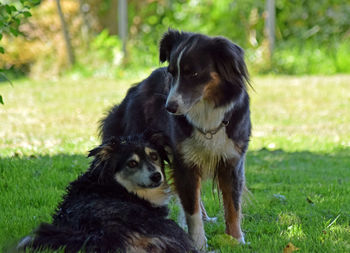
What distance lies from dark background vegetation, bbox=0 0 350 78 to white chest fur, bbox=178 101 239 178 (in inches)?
506

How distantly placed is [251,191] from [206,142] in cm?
245

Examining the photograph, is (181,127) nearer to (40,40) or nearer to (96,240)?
(96,240)

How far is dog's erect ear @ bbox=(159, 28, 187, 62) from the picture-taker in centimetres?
526

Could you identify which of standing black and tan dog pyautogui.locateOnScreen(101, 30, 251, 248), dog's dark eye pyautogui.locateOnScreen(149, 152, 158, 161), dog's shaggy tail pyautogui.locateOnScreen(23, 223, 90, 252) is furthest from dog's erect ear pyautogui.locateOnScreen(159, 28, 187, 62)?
dog's shaggy tail pyautogui.locateOnScreen(23, 223, 90, 252)

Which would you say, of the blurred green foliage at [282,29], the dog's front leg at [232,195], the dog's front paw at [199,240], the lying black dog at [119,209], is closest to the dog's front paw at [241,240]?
the dog's front leg at [232,195]

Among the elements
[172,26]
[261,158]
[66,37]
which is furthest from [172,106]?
[66,37]

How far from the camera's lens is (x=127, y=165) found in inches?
186

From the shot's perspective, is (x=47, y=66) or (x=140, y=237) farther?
(x=47, y=66)

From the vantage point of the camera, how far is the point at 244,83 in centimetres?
→ 500

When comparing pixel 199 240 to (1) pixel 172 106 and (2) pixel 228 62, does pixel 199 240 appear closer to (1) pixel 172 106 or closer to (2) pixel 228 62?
(1) pixel 172 106

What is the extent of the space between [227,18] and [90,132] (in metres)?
10.2

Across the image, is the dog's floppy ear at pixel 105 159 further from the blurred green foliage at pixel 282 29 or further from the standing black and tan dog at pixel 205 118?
the blurred green foliage at pixel 282 29

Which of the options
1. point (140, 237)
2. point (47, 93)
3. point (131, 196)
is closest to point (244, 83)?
point (131, 196)

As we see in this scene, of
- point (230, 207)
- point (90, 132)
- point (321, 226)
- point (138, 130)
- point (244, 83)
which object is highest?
point (244, 83)
